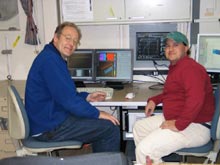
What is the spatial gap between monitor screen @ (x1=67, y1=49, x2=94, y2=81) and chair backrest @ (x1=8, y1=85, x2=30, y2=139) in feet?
3.12

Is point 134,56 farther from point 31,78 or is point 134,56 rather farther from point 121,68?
point 31,78

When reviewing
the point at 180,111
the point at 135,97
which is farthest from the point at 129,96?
the point at 180,111

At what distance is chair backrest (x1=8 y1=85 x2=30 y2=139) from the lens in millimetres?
2057

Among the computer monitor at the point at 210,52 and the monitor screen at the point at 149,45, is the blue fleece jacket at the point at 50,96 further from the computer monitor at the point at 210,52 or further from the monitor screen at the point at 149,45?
the computer monitor at the point at 210,52

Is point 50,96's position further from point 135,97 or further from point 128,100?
point 135,97

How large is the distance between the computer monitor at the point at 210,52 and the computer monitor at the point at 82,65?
1.00 meters

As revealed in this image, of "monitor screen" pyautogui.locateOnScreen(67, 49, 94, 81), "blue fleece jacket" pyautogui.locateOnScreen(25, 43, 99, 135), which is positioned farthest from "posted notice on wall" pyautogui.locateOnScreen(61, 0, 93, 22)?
"blue fleece jacket" pyautogui.locateOnScreen(25, 43, 99, 135)

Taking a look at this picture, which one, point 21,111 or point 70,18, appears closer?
point 21,111

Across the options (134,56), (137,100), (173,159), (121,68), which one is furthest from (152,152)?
(134,56)

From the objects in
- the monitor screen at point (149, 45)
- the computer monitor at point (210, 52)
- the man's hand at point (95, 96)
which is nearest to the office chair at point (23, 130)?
the man's hand at point (95, 96)

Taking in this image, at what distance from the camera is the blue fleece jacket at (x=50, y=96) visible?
6.73 feet

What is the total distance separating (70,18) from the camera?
2.74 meters

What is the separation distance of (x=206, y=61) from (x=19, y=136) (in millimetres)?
1726

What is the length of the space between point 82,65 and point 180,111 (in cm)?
118
